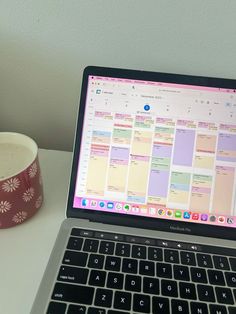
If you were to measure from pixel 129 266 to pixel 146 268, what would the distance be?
22mm

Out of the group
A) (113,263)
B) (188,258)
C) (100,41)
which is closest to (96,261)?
(113,263)

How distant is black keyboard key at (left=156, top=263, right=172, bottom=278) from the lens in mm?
480

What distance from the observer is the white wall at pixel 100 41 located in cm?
56

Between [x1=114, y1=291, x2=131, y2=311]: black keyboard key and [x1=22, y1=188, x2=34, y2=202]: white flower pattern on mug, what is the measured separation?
19 centimetres

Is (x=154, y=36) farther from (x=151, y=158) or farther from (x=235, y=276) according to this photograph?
(x=235, y=276)

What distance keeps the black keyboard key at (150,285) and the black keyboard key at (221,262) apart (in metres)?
0.09

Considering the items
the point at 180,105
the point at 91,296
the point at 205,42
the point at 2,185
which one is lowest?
the point at 91,296

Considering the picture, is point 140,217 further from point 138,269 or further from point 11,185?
point 11,185

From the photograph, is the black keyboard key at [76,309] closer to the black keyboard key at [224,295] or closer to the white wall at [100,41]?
the black keyboard key at [224,295]

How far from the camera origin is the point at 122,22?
581 millimetres

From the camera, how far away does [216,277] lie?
1.58 feet

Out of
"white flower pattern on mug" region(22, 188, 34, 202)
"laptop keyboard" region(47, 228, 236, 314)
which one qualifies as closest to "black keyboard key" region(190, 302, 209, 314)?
"laptop keyboard" region(47, 228, 236, 314)

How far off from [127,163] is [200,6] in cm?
25

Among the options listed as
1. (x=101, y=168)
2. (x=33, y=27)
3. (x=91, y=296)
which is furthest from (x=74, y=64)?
(x=91, y=296)
